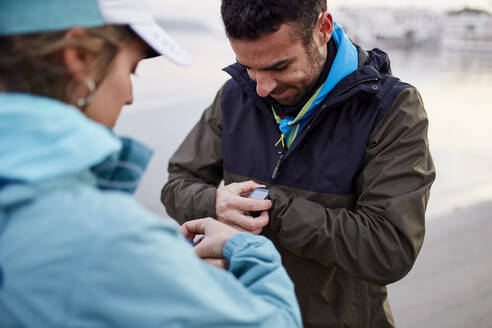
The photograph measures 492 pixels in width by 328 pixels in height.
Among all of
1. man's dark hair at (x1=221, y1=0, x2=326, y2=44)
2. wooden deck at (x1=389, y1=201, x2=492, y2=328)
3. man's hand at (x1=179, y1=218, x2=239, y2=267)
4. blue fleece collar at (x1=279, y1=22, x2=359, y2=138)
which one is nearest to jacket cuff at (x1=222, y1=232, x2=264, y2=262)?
man's hand at (x1=179, y1=218, x2=239, y2=267)

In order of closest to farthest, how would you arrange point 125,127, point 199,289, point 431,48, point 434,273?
1. point 199,289
2. point 434,273
3. point 125,127
4. point 431,48

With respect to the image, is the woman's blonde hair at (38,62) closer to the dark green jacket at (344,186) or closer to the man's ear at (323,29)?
the dark green jacket at (344,186)

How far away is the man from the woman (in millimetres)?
695

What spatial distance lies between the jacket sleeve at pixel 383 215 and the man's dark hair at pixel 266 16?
0.42 metres

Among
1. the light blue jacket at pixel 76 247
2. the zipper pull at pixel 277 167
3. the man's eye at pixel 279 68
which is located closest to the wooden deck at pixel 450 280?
the zipper pull at pixel 277 167

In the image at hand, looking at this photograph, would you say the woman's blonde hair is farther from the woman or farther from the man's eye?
the man's eye

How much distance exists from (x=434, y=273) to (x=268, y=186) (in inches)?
82.2

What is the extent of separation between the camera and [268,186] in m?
1.71

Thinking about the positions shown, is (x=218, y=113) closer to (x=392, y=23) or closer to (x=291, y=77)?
(x=291, y=77)

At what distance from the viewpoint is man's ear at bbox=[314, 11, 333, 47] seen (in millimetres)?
1659

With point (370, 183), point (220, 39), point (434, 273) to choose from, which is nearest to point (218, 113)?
point (370, 183)

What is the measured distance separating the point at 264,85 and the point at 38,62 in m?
0.99

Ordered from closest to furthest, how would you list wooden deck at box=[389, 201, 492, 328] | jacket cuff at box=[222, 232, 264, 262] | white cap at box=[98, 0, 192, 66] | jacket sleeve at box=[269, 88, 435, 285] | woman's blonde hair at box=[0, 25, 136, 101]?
1. woman's blonde hair at box=[0, 25, 136, 101]
2. white cap at box=[98, 0, 192, 66]
3. jacket cuff at box=[222, 232, 264, 262]
4. jacket sleeve at box=[269, 88, 435, 285]
5. wooden deck at box=[389, 201, 492, 328]

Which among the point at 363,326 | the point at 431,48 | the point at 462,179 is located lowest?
the point at 431,48
